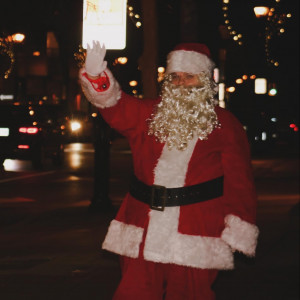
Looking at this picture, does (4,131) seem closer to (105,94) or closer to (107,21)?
(107,21)

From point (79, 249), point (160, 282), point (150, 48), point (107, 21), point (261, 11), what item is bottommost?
point (79, 249)

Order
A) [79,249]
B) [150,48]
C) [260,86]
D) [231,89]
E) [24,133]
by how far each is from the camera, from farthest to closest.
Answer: [231,89] → [260,86] → [24,133] → [150,48] → [79,249]

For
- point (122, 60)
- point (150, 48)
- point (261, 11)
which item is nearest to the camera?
point (150, 48)

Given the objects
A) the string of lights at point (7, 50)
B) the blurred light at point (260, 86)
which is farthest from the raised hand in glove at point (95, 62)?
the blurred light at point (260, 86)

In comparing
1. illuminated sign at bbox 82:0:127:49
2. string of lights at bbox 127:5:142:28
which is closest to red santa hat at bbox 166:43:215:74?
illuminated sign at bbox 82:0:127:49

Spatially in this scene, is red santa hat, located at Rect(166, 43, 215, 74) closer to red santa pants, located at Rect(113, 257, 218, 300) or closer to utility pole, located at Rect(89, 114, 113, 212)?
red santa pants, located at Rect(113, 257, 218, 300)

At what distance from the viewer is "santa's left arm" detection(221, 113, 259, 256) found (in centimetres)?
502

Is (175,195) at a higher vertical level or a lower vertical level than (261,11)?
lower

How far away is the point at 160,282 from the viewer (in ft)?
16.5

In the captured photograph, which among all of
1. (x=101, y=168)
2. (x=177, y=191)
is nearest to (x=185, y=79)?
(x=177, y=191)

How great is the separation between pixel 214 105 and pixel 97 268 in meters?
3.95

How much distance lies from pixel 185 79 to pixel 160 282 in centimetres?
125

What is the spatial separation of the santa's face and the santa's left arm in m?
0.35

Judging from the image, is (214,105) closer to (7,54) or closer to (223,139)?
(223,139)
